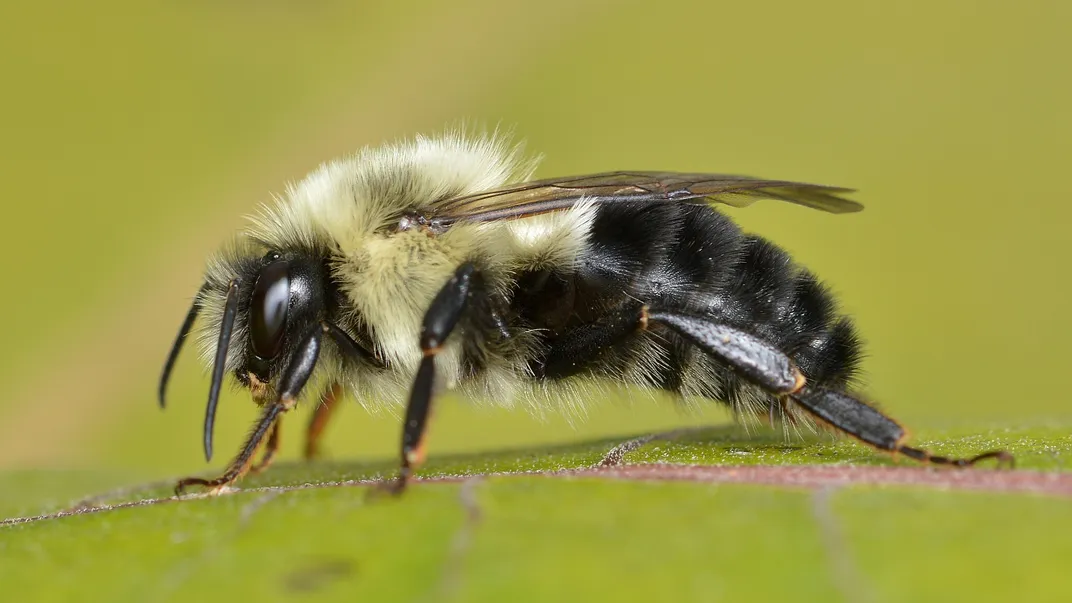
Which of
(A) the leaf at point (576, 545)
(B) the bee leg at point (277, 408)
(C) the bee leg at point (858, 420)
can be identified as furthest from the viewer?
(B) the bee leg at point (277, 408)

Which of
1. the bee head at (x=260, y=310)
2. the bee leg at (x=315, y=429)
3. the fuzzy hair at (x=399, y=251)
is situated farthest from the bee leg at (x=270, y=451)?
the bee leg at (x=315, y=429)

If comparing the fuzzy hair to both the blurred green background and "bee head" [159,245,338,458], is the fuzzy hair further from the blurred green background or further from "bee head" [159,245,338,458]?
the blurred green background

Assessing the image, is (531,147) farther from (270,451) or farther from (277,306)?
(277,306)

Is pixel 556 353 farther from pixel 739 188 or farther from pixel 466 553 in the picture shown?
pixel 466 553

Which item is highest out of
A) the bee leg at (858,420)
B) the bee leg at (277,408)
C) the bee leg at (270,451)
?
the bee leg at (858,420)

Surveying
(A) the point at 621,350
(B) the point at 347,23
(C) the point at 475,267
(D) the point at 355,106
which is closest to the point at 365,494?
(C) the point at 475,267

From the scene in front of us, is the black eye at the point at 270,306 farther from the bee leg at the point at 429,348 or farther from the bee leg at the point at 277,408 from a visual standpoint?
the bee leg at the point at 429,348

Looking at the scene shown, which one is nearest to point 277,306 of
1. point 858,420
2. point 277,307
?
point 277,307

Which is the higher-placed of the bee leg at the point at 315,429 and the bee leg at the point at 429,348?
the bee leg at the point at 429,348
